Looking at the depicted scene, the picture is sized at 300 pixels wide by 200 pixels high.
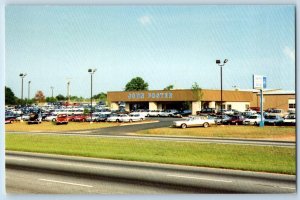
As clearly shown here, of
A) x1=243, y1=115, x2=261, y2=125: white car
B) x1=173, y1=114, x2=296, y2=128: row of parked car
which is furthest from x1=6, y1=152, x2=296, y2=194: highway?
x1=243, y1=115, x2=261, y2=125: white car

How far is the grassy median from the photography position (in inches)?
662

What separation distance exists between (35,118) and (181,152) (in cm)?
2942

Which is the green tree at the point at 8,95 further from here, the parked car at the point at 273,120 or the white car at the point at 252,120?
the white car at the point at 252,120

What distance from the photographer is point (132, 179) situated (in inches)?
538

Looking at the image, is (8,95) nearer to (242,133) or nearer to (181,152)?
(181,152)

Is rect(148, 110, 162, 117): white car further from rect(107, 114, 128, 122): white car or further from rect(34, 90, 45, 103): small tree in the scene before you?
rect(34, 90, 45, 103): small tree

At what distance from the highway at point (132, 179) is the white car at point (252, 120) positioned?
2314 centimetres

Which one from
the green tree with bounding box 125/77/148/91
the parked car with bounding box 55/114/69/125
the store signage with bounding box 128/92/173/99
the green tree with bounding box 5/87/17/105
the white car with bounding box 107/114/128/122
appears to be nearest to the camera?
the green tree with bounding box 5/87/17/105

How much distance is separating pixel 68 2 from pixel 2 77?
3609 millimetres

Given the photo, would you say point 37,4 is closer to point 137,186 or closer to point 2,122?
point 2,122

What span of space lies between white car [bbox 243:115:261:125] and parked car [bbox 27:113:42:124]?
22717mm

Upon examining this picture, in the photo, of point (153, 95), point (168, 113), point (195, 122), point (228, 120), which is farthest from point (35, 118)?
point (228, 120)

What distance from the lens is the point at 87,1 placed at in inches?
584

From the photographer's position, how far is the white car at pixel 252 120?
38.2 meters
